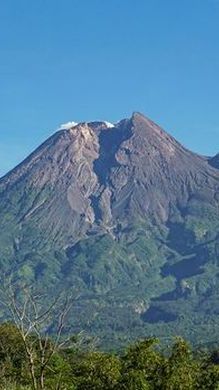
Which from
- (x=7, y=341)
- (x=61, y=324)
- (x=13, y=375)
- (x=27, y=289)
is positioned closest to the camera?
(x=61, y=324)

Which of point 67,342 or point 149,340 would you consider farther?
point 149,340

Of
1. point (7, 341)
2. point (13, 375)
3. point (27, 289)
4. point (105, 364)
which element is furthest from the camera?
point (7, 341)

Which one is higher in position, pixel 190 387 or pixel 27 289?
pixel 27 289

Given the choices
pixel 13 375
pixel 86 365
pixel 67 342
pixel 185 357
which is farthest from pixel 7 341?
pixel 67 342

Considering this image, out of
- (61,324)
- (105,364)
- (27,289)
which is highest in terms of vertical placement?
(27,289)

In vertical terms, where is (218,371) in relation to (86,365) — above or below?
below

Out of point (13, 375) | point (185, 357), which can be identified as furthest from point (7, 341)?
point (185, 357)

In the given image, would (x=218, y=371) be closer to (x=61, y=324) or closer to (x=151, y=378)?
(x=151, y=378)

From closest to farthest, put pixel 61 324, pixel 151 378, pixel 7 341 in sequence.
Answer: pixel 61 324
pixel 151 378
pixel 7 341

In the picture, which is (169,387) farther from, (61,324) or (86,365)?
(61,324)
